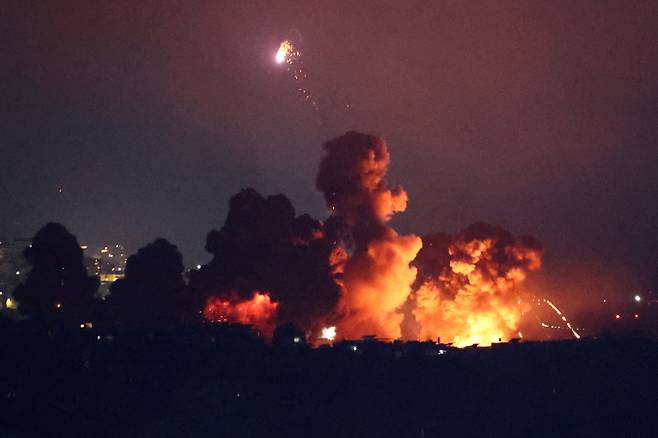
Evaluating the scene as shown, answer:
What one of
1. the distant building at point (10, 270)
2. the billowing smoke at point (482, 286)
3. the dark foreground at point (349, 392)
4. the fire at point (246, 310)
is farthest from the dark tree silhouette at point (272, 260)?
the distant building at point (10, 270)

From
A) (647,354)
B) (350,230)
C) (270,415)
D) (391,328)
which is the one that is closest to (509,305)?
(391,328)

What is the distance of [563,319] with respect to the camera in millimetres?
71500

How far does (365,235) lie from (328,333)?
7.78 metres

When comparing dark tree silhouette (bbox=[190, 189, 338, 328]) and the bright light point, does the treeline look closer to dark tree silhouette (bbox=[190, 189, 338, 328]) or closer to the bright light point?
dark tree silhouette (bbox=[190, 189, 338, 328])

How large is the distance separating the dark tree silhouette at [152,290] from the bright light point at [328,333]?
31.2 ft

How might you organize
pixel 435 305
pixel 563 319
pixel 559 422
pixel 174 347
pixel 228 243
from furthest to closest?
1. pixel 563 319
2. pixel 435 305
3. pixel 228 243
4. pixel 174 347
5. pixel 559 422

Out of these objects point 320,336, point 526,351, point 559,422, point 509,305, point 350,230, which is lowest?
point 559,422

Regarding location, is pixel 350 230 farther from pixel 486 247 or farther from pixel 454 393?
pixel 454 393

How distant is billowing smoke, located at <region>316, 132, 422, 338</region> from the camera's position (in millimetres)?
54250

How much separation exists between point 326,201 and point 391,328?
1075 cm

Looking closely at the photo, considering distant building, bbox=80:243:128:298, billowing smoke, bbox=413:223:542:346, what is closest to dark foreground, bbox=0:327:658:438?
distant building, bbox=80:243:128:298

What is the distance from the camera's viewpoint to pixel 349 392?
90.0 feet

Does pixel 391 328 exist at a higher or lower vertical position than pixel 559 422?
higher

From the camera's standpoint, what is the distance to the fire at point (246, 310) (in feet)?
162
